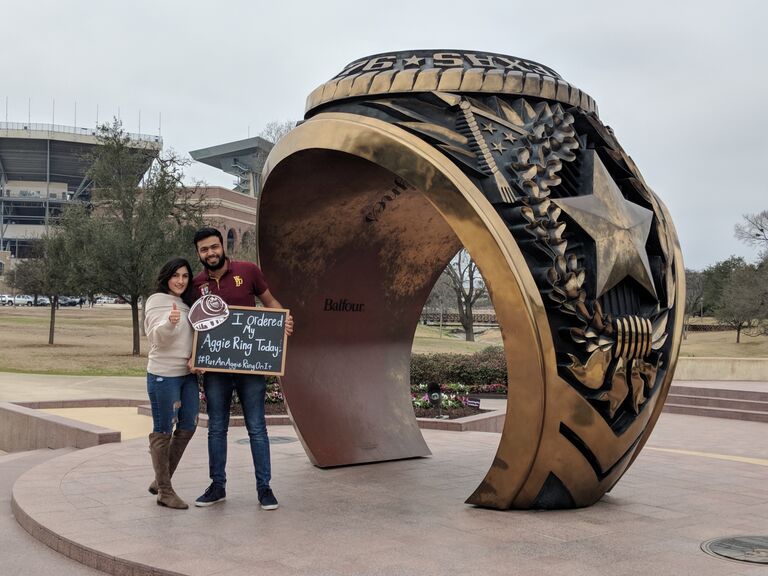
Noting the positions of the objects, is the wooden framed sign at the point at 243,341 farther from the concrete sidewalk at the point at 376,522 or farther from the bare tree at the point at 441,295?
the bare tree at the point at 441,295

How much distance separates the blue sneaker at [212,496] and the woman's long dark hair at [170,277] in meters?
1.43

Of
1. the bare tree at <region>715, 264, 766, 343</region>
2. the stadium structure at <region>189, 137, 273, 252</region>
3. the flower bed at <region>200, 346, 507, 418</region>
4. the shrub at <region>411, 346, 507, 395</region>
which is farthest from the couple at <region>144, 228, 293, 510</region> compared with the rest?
the stadium structure at <region>189, 137, 273, 252</region>

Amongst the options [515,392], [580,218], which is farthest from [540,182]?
[515,392]

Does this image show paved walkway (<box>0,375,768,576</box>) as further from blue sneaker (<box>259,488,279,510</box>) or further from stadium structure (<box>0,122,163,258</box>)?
stadium structure (<box>0,122,163,258</box>)

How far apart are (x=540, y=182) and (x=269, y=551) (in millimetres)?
3070

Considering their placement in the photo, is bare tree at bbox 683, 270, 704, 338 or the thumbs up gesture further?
bare tree at bbox 683, 270, 704, 338

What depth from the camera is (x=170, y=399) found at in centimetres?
614

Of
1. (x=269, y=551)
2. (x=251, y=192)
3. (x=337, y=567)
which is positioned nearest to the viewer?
(x=337, y=567)

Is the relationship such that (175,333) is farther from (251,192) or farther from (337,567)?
(251,192)

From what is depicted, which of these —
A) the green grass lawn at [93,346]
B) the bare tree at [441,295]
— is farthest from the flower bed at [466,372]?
the bare tree at [441,295]

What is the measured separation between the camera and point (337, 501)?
6.48m

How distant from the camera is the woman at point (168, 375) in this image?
6.10 metres

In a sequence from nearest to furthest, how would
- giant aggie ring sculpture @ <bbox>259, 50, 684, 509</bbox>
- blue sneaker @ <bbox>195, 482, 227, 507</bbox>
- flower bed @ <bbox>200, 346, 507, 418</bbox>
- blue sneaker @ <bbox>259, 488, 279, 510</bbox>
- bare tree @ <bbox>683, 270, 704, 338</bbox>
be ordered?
giant aggie ring sculpture @ <bbox>259, 50, 684, 509</bbox> < blue sneaker @ <bbox>259, 488, 279, 510</bbox> < blue sneaker @ <bbox>195, 482, 227, 507</bbox> < flower bed @ <bbox>200, 346, 507, 418</bbox> < bare tree @ <bbox>683, 270, 704, 338</bbox>

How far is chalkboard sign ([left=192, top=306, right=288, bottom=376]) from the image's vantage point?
20.0 feet
